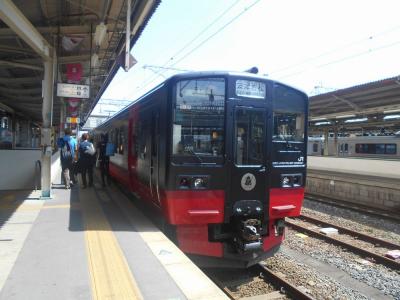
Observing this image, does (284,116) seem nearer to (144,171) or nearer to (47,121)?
(144,171)

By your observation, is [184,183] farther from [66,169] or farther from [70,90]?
[70,90]

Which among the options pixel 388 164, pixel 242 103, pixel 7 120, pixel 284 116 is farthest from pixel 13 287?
pixel 7 120

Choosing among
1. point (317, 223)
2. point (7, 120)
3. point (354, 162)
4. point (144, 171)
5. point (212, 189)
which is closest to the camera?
point (212, 189)

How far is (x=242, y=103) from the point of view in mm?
5906

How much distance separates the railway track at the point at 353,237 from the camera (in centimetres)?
712

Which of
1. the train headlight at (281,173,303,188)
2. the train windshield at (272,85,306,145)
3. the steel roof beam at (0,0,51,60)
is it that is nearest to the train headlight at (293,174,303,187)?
the train headlight at (281,173,303,188)

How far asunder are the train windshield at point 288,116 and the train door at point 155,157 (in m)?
1.70

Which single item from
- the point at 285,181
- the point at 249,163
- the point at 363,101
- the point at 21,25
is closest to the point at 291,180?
the point at 285,181

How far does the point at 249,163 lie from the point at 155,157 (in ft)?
4.69

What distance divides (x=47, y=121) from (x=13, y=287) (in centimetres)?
582

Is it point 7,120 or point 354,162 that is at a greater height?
point 7,120

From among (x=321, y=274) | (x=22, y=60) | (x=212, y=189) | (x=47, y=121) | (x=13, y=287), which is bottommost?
(x=321, y=274)

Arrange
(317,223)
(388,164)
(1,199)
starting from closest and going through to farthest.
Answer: (1,199)
(317,223)
(388,164)

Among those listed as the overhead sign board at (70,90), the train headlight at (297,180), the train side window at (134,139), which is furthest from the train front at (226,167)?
the overhead sign board at (70,90)
